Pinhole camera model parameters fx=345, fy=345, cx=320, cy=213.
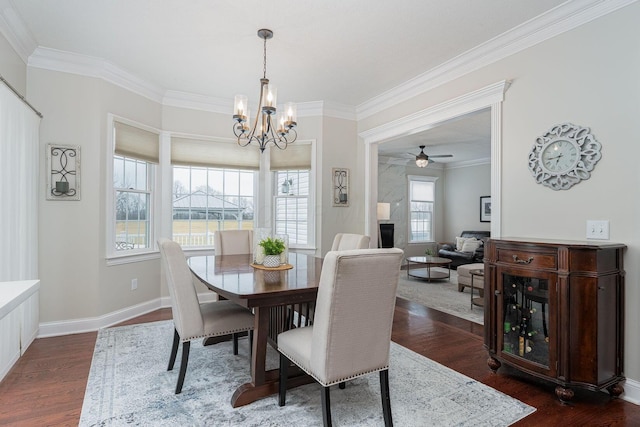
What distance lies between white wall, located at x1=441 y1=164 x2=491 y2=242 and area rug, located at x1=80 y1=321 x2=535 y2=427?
6.22m

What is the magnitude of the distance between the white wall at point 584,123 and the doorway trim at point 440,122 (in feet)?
0.18

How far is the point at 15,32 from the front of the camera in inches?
112

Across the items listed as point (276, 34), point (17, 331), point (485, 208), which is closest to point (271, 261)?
point (276, 34)

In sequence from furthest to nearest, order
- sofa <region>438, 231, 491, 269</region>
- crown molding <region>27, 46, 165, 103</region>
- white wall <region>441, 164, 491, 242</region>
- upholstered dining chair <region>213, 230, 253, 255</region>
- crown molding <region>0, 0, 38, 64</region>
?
white wall <region>441, 164, 491, 242</region> < sofa <region>438, 231, 491, 269</region> < upholstered dining chair <region>213, 230, 253, 255</region> < crown molding <region>27, 46, 165, 103</region> < crown molding <region>0, 0, 38, 64</region>

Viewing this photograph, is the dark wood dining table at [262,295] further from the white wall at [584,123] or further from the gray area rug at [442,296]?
the gray area rug at [442,296]

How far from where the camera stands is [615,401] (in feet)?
7.23

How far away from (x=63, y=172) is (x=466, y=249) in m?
7.10

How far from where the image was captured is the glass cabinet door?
7.47ft

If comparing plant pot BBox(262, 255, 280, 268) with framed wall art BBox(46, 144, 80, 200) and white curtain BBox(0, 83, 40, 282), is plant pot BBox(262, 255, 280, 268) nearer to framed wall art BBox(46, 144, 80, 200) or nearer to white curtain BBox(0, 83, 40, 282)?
white curtain BBox(0, 83, 40, 282)

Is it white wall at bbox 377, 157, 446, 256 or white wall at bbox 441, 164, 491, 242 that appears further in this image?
white wall at bbox 441, 164, 491, 242

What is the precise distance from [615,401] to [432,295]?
2.98 metres

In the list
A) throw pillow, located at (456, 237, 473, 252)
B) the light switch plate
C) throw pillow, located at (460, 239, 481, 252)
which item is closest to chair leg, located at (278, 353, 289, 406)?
the light switch plate

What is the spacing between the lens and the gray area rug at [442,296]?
429cm

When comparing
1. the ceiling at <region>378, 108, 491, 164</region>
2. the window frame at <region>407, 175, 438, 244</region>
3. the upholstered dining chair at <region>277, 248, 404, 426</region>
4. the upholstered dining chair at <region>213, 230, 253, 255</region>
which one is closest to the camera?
the upholstered dining chair at <region>277, 248, 404, 426</region>
